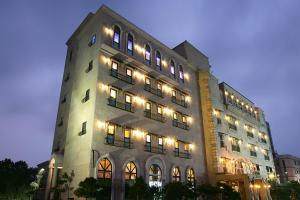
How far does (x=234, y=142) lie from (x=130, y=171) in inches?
1099

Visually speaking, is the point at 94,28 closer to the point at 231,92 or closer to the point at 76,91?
the point at 76,91

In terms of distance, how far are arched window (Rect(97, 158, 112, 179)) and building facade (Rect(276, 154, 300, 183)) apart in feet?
264

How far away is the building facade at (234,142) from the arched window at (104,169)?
20.0 meters

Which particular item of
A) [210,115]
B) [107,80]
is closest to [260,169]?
[210,115]

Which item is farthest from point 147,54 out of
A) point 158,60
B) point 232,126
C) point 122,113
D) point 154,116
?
point 232,126

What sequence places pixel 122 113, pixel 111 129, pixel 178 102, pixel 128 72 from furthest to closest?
pixel 178 102 < pixel 128 72 < pixel 122 113 < pixel 111 129

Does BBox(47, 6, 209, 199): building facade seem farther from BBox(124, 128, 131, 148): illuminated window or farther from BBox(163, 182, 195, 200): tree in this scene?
BBox(163, 182, 195, 200): tree

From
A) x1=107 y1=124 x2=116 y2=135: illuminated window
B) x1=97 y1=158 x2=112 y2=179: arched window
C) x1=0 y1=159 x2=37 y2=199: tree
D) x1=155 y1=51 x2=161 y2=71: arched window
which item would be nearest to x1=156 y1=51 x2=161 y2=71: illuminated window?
x1=155 y1=51 x2=161 y2=71: arched window

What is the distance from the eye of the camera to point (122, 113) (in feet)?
97.0

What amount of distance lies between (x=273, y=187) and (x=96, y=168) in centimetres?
3829

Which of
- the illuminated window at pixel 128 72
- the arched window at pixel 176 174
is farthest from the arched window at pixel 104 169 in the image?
the illuminated window at pixel 128 72

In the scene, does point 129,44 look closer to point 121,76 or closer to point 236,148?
point 121,76

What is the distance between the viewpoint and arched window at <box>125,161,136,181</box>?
2772 cm

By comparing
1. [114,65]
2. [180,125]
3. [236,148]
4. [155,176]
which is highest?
[114,65]
